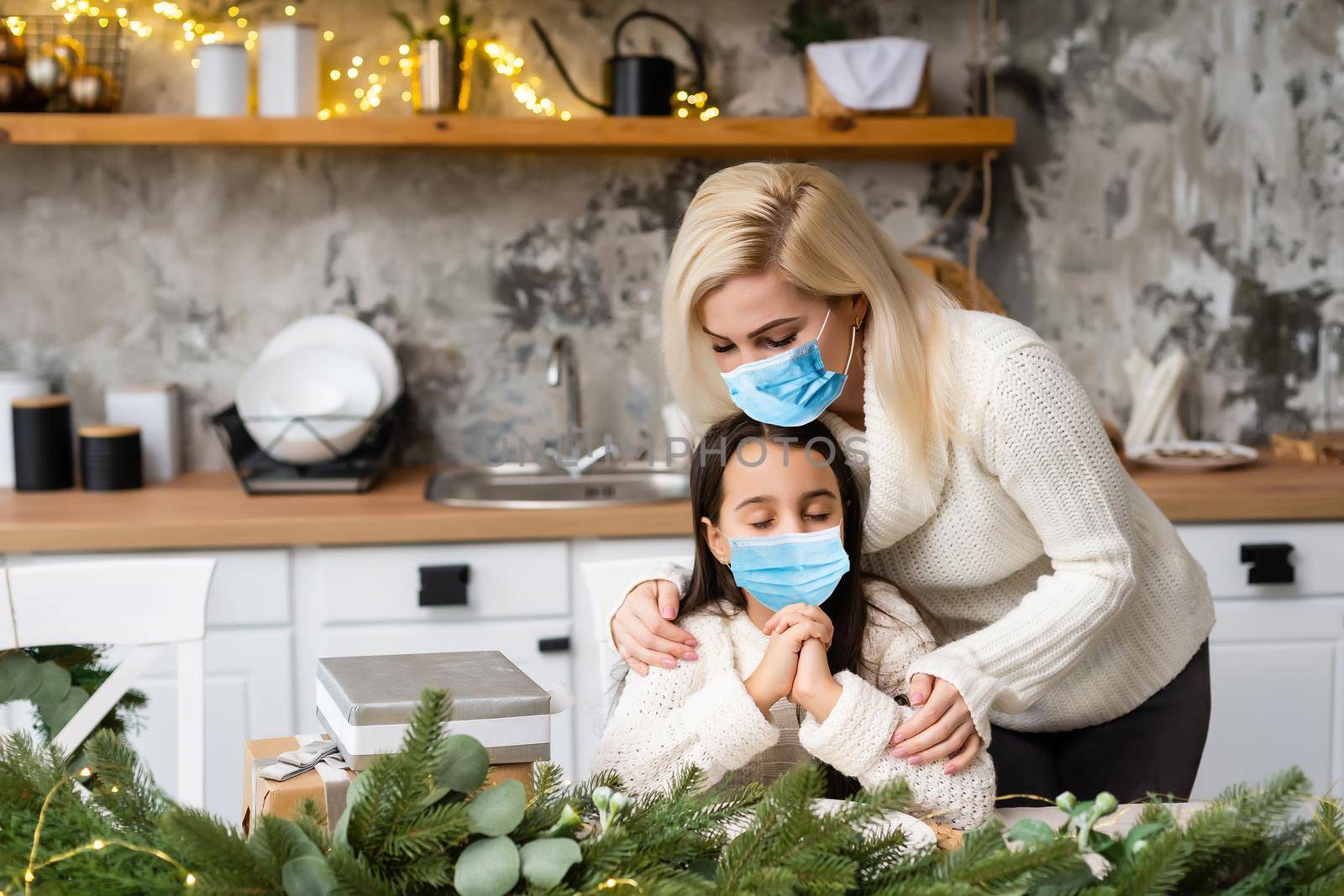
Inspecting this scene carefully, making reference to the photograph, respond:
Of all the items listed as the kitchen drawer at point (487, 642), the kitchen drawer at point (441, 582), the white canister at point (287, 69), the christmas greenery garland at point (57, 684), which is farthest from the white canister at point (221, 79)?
the christmas greenery garland at point (57, 684)

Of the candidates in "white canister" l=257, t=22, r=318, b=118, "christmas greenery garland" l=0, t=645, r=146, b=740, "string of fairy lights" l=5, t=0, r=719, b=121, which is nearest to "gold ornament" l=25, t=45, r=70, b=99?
"string of fairy lights" l=5, t=0, r=719, b=121

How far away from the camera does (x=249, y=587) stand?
2.17m

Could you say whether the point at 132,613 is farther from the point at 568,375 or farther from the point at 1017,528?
the point at 568,375

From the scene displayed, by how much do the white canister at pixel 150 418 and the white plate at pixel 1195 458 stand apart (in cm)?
199

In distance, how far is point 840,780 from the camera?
1211 mm

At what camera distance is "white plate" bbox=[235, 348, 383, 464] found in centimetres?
241

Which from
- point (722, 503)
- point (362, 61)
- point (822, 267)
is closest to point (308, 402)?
point (362, 61)

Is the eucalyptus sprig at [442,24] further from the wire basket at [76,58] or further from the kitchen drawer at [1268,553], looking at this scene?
the kitchen drawer at [1268,553]

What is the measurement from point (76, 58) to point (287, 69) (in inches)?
17.0

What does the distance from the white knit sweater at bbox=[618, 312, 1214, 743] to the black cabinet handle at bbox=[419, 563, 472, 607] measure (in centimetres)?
83

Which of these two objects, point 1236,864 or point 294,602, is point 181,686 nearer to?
point 294,602

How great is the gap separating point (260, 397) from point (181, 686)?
116 cm

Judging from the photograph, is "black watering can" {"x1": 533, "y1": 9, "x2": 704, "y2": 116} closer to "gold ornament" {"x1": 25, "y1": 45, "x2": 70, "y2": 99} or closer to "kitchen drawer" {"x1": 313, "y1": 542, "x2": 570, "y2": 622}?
"kitchen drawer" {"x1": 313, "y1": 542, "x2": 570, "y2": 622}

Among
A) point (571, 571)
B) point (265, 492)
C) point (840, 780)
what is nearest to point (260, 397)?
point (265, 492)
